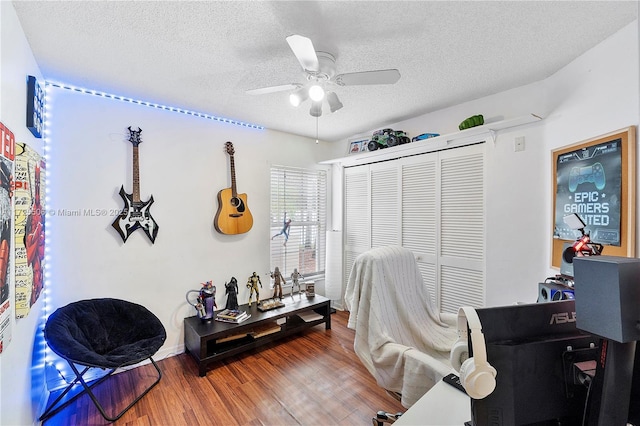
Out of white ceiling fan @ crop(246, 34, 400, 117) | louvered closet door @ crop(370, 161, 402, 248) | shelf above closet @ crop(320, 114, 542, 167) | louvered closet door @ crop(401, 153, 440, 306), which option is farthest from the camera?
louvered closet door @ crop(370, 161, 402, 248)

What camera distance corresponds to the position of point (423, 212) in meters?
2.86

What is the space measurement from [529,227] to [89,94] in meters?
3.72

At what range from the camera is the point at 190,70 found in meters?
1.91

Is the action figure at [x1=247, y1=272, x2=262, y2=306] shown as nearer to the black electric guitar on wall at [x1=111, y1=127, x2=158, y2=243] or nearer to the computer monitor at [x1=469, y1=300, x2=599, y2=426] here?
the black electric guitar on wall at [x1=111, y1=127, x2=158, y2=243]

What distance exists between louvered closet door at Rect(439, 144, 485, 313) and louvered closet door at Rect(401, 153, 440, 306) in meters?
0.07

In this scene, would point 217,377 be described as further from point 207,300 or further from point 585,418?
point 585,418

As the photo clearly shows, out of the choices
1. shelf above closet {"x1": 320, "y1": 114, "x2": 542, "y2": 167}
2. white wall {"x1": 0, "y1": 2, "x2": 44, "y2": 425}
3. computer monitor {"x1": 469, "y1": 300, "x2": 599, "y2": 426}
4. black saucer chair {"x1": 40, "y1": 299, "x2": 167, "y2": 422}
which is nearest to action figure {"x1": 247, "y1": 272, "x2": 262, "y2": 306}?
black saucer chair {"x1": 40, "y1": 299, "x2": 167, "y2": 422}

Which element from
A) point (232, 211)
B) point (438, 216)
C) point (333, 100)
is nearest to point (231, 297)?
point (232, 211)

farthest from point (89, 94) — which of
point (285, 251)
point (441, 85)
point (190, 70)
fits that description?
point (441, 85)

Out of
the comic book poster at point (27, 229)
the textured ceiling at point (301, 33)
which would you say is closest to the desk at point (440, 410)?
the textured ceiling at point (301, 33)

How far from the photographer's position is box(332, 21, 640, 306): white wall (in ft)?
5.14

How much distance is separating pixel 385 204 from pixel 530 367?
2633mm

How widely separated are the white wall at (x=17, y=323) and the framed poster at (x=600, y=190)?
118 inches

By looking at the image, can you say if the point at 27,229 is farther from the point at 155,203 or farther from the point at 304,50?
the point at 304,50
